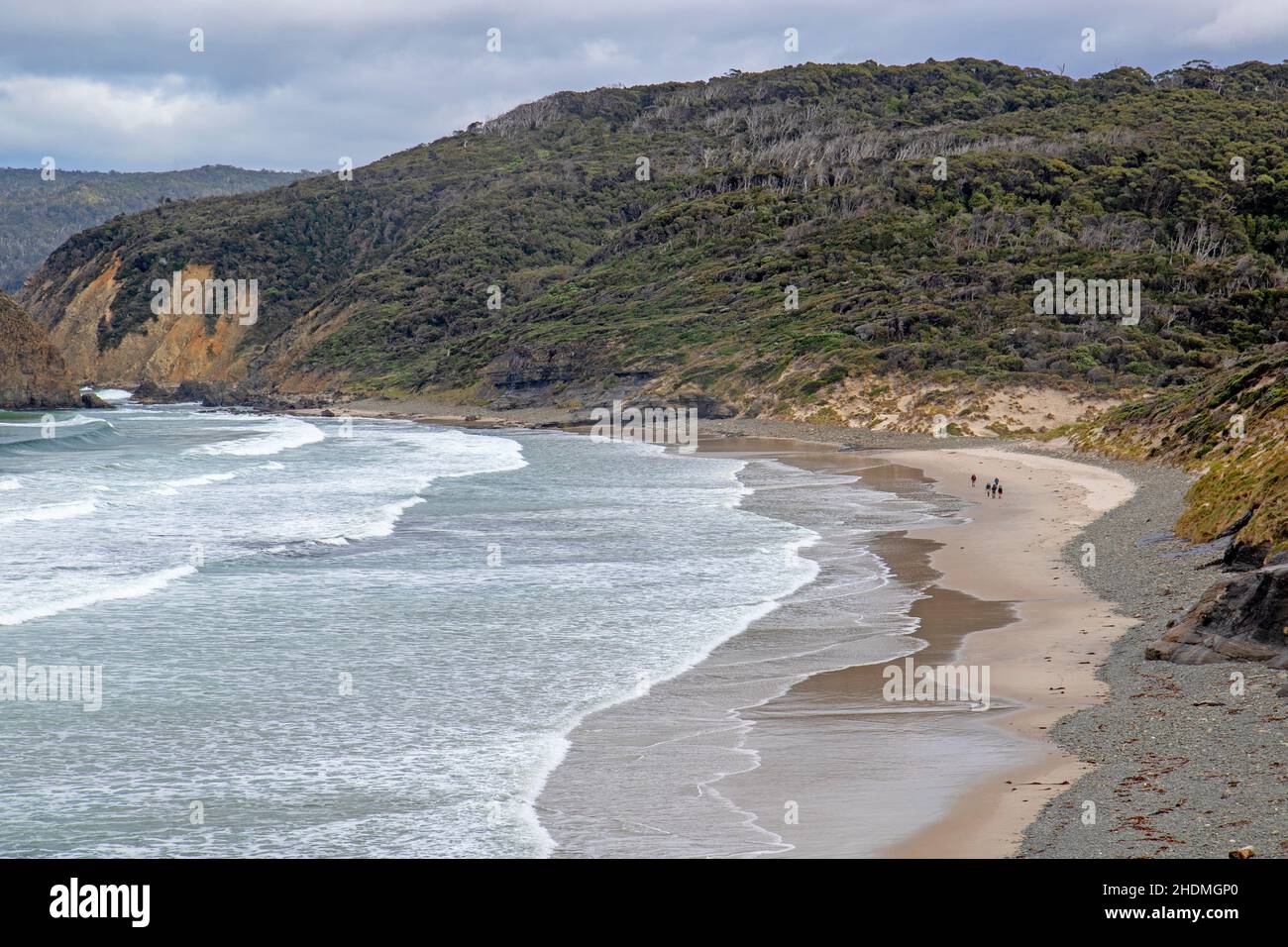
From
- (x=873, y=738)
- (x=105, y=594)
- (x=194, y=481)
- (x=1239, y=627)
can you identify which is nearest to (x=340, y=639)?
(x=105, y=594)

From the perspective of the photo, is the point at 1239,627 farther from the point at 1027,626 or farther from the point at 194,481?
the point at 194,481

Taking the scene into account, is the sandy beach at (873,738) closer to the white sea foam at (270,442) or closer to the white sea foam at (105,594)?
the white sea foam at (105,594)

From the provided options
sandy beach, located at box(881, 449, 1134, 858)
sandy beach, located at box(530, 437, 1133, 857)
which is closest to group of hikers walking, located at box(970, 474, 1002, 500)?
sandy beach, located at box(881, 449, 1134, 858)

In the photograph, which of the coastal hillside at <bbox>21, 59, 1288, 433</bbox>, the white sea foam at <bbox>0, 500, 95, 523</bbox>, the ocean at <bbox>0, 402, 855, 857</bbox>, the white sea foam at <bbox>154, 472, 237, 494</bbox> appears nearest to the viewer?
the ocean at <bbox>0, 402, 855, 857</bbox>

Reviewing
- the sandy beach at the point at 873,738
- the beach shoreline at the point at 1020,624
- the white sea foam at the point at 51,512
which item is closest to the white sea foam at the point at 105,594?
the white sea foam at the point at 51,512

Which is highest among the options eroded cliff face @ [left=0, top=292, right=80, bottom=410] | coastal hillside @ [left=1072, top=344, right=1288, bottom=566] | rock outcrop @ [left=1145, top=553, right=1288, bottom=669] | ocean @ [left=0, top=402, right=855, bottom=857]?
eroded cliff face @ [left=0, top=292, right=80, bottom=410]

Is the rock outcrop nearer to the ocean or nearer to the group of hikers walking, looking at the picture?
the ocean
